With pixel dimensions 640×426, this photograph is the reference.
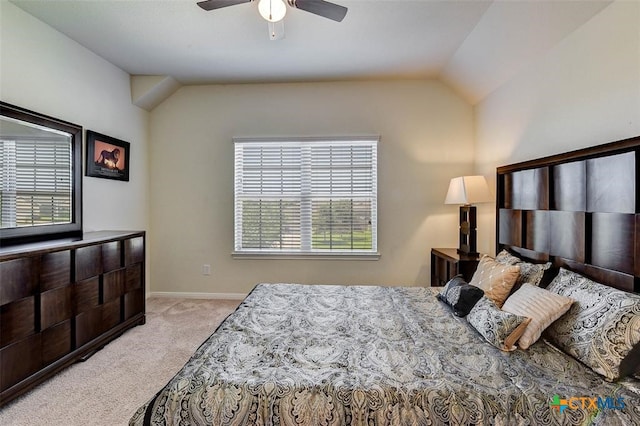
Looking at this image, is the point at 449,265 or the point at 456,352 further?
the point at 449,265

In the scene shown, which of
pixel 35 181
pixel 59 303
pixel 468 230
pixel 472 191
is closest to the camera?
pixel 59 303

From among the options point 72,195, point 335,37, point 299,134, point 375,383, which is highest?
point 335,37

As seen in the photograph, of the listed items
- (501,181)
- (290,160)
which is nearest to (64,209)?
(290,160)

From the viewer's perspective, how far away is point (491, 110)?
3.37 m

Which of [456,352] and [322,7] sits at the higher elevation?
[322,7]

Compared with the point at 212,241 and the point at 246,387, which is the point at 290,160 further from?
the point at 246,387

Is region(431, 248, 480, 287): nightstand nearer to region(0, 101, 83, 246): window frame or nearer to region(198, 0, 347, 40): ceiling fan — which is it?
region(198, 0, 347, 40): ceiling fan

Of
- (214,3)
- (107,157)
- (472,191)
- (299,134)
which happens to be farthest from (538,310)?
(107,157)

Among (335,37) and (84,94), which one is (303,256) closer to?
(335,37)

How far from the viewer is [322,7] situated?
1897mm

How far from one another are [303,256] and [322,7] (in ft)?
9.18

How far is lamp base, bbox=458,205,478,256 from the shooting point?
324 cm

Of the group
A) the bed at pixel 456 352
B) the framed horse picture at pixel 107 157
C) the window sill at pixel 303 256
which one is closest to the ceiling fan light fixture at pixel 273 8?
the bed at pixel 456 352

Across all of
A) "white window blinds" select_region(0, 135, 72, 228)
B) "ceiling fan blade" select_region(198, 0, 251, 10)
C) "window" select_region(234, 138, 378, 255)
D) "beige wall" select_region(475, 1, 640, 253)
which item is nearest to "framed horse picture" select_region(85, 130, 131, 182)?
"white window blinds" select_region(0, 135, 72, 228)
